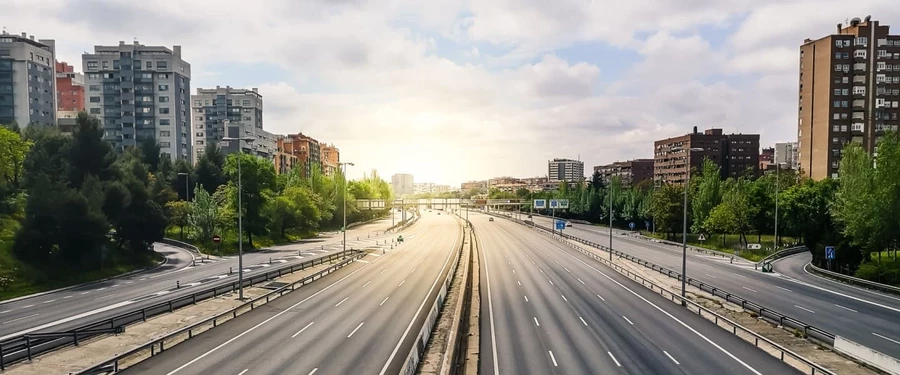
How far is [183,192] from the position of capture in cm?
9550

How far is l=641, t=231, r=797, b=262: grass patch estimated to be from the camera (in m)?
66.1

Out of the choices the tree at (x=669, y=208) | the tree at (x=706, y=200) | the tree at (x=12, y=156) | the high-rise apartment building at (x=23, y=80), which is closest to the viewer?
the tree at (x=12, y=156)

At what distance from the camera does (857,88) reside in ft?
326

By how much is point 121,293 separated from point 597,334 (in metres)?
38.6

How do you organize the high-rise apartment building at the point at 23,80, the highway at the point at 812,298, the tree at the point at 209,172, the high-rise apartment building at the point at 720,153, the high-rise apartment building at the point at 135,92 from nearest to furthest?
the highway at the point at 812,298 < the tree at the point at 209,172 < the high-rise apartment building at the point at 23,80 < the high-rise apartment building at the point at 135,92 < the high-rise apartment building at the point at 720,153

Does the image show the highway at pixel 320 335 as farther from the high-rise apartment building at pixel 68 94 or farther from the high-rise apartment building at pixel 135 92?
the high-rise apartment building at pixel 68 94

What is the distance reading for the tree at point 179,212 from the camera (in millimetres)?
73562

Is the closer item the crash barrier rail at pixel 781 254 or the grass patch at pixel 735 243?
the crash barrier rail at pixel 781 254

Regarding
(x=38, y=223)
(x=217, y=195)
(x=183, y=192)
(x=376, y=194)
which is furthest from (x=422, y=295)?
(x=376, y=194)

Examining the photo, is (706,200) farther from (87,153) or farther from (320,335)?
(87,153)

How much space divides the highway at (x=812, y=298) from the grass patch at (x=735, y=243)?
4162 mm

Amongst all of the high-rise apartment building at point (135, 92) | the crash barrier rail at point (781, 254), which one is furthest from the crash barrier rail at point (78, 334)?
the high-rise apartment building at point (135, 92)

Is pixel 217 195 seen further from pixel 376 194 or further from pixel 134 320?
pixel 376 194

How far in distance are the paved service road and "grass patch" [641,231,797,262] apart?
3163 centimetres
